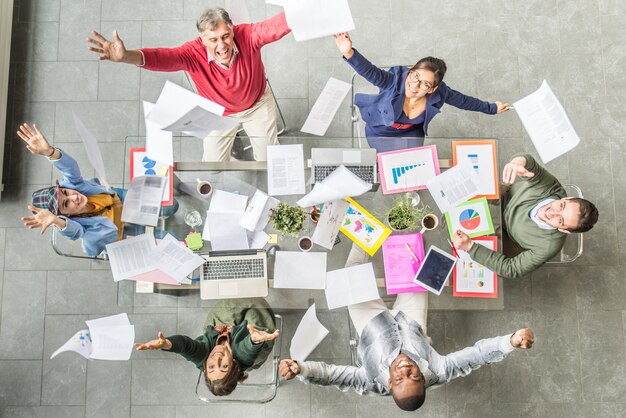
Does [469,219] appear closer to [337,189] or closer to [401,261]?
[401,261]

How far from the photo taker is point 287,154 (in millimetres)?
2496

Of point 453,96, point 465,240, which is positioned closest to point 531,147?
point 453,96

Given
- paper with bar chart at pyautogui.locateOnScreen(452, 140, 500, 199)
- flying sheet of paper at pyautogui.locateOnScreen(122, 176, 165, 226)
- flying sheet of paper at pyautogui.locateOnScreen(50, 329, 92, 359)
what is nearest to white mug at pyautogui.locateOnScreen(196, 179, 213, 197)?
flying sheet of paper at pyautogui.locateOnScreen(122, 176, 165, 226)

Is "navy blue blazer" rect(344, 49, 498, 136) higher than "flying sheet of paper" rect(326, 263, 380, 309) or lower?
higher

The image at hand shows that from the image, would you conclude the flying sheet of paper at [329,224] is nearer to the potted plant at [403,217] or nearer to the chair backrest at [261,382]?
the potted plant at [403,217]

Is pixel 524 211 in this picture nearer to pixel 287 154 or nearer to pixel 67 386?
pixel 287 154

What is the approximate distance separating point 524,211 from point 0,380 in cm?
335

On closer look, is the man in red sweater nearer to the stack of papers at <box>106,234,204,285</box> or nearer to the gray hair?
the gray hair

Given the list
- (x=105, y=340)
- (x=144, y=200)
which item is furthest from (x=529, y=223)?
(x=105, y=340)

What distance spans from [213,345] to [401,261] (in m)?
1.02

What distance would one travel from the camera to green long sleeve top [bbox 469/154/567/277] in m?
2.29

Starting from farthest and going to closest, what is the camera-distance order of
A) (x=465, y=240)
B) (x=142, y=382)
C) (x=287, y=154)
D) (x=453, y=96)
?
1. (x=142, y=382)
2. (x=453, y=96)
3. (x=287, y=154)
4. (x=465, y=240)

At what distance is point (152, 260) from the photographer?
235 cm

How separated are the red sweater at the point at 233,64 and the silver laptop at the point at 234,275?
939mm
